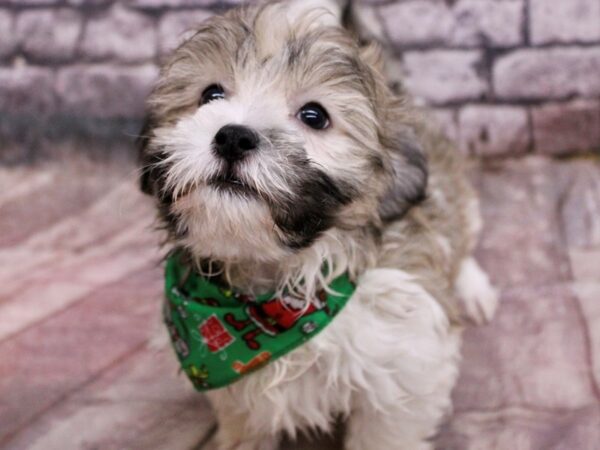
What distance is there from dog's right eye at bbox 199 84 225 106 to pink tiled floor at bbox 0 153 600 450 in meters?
0.51

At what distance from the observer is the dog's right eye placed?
179 cm

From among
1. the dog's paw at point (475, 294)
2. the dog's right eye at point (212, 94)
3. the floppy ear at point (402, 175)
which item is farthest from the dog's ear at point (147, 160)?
the dog's paw at point (475, 294)

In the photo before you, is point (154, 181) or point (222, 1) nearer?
point (154, 181)

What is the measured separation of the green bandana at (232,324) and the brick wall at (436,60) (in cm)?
201

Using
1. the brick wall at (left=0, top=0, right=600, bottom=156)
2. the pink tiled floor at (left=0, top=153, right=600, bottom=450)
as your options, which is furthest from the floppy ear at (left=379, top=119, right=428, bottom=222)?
the brick wall at (left=0, top=0, right=600, bottom=156)

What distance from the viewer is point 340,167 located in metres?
1.68

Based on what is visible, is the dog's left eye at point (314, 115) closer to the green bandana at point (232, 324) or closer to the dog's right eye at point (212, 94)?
the dog's right eye at point (212, 94)

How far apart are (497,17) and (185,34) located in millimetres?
1993

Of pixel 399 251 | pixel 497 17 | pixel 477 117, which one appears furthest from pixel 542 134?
pixel 399 251

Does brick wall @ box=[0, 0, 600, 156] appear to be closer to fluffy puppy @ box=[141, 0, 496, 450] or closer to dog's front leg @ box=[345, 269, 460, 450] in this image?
fluffy puppy @ box=[141, 0, 496, 450]

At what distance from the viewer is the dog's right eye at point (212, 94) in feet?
5.86

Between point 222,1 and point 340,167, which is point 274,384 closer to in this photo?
point 340,167

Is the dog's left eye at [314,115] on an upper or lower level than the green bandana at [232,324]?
upper

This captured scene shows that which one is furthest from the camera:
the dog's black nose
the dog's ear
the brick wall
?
the brick wall
